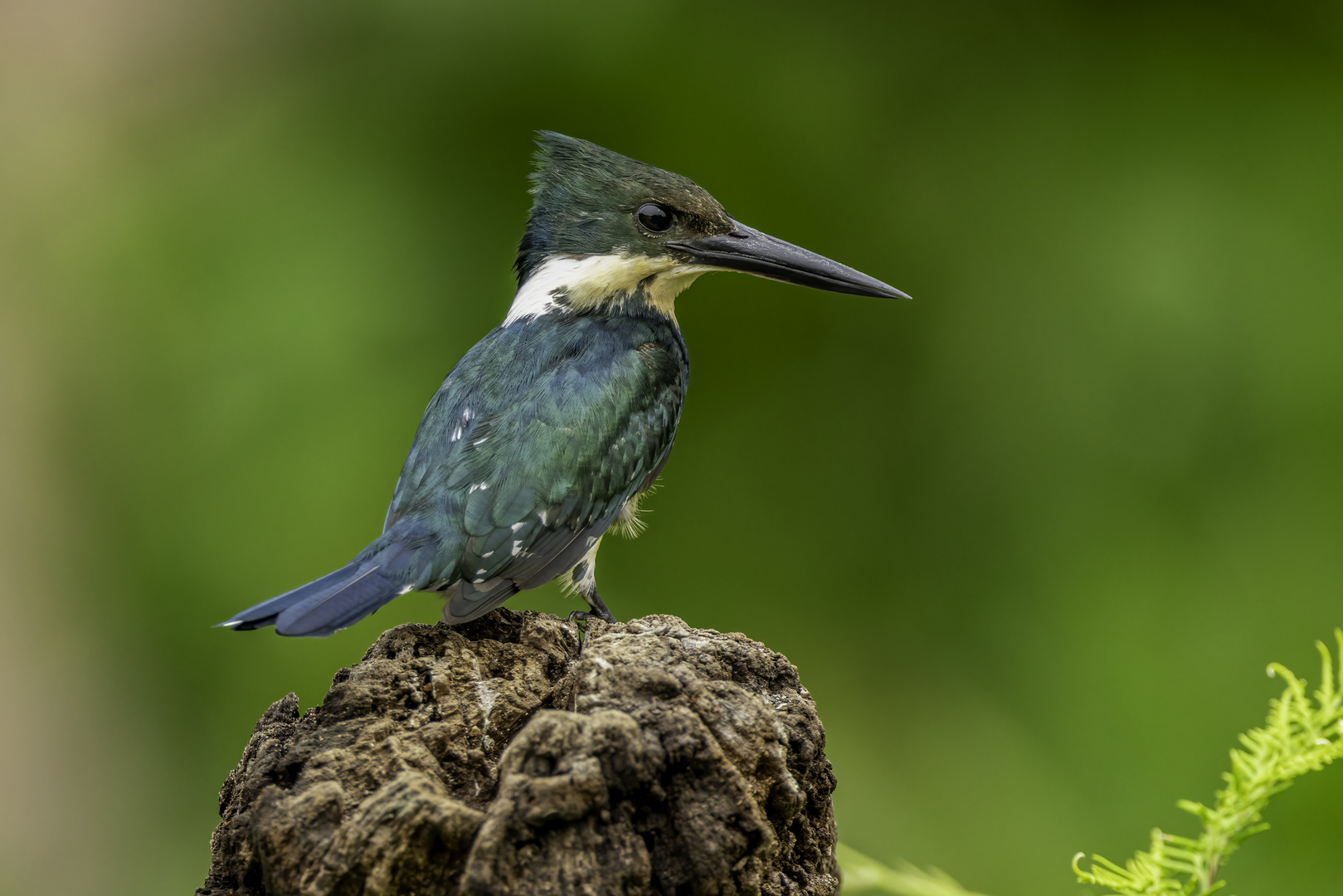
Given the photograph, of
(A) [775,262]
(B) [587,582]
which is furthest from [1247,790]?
(A) [775,262]

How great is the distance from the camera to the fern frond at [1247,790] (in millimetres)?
1492

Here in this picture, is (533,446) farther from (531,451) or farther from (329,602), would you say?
(329,602)

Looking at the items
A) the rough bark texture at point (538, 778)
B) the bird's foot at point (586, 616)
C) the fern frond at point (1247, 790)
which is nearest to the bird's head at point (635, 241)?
the bird's foot at point (586, 616)

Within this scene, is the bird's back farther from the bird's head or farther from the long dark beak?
the long dark beak

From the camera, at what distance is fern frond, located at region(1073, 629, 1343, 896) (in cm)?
149

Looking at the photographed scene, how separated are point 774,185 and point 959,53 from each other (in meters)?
0.82

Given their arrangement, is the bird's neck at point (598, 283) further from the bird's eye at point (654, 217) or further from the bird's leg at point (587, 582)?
the bird's leg at point (587, 582)

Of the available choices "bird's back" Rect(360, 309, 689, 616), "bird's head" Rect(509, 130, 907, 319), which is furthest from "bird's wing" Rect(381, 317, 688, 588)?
"bird's head" Rect(509, 130, 907, 319)

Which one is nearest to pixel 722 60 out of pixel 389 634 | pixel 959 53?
pixel 959 53

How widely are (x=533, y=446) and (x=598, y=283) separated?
0.72 meters

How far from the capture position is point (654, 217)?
3111 millimetres

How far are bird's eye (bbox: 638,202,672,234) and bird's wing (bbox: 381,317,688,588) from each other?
0.91 ft

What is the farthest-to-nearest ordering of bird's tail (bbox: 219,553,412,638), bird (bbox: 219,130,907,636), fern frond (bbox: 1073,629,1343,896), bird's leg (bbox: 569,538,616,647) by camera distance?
bird's leg (bbox: 569,538,616,647)
bird (bbox: 219,130,907,636)
bird's tail (bbox: 219,553,412,638)
fern frond (bbox: 1073,629,1343,896)

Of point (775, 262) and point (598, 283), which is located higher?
point (775, 262)
